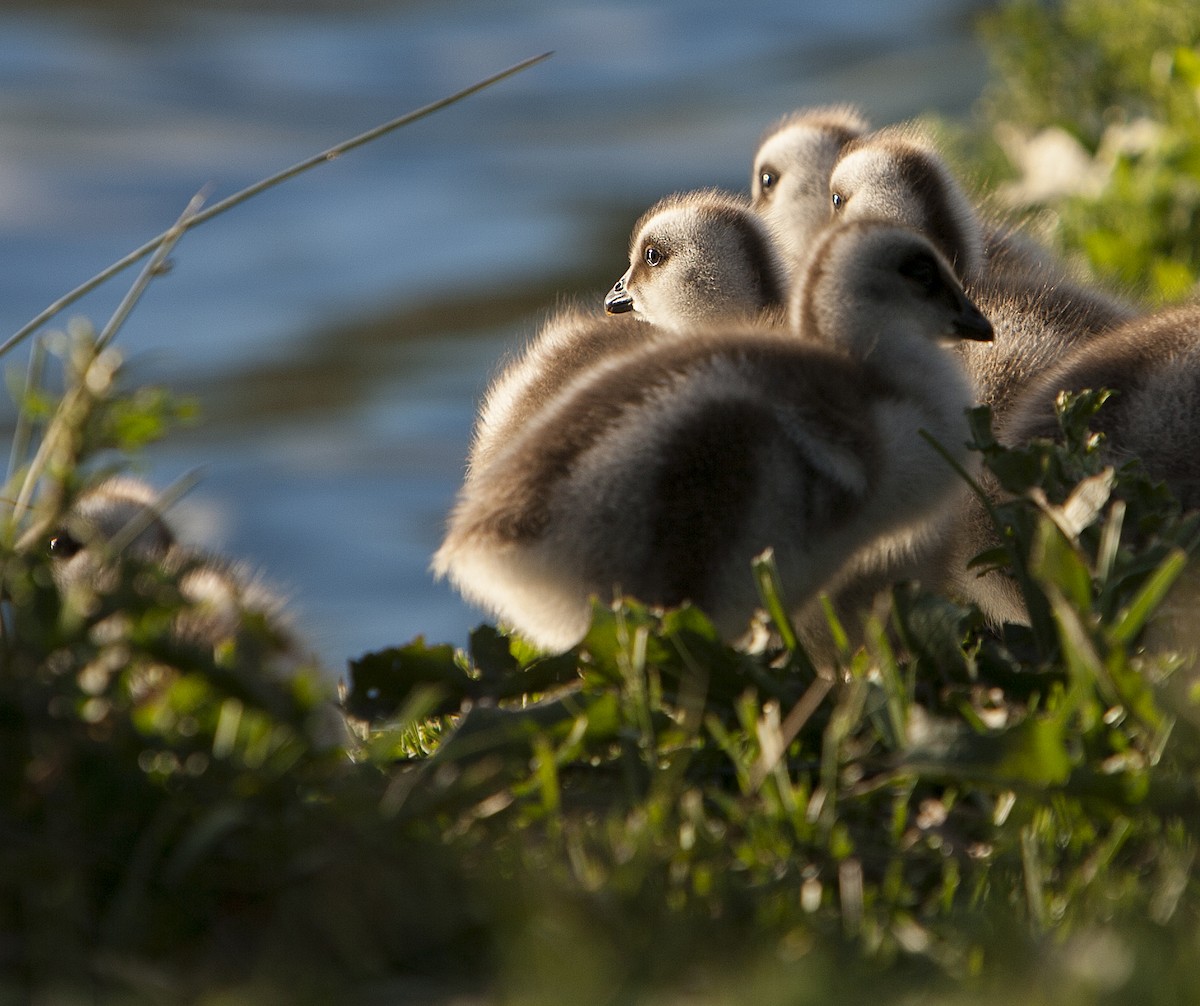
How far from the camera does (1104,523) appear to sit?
8.37ft

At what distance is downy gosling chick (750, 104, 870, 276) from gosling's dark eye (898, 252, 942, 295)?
1.36 meters

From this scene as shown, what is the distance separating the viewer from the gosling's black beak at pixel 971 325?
127 inches

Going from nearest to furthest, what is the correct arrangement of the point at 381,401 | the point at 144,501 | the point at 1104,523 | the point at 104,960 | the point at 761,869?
the point at 104,960, the point at 761,869, the point at 1104,523, the point at 144,501, the point at 381,401

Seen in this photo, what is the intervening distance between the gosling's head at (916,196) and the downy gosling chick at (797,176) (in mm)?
466

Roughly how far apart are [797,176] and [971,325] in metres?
1.59

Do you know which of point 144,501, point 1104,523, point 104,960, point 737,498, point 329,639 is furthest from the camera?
point 144,501

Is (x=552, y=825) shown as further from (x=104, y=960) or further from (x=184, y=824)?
(x=104, y=960)

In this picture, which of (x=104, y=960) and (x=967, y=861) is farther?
(x=967, y=861)

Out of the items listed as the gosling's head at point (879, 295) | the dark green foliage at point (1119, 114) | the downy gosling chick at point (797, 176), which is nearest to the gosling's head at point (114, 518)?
the gosling's head at point (879, 295)

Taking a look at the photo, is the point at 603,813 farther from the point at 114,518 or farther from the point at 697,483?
the point at 114,518

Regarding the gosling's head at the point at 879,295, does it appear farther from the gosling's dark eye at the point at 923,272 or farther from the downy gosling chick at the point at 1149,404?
the downy gosling chick at the point at 1149,404

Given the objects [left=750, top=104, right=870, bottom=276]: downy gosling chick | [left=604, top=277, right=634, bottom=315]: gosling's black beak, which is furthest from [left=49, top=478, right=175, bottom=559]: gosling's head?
[left=750, top=104, right=870, bottom=276]: downy gosling chick

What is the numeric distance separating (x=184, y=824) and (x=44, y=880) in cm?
16

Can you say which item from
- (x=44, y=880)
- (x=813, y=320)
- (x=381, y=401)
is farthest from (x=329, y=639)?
(x=381, y=401)
